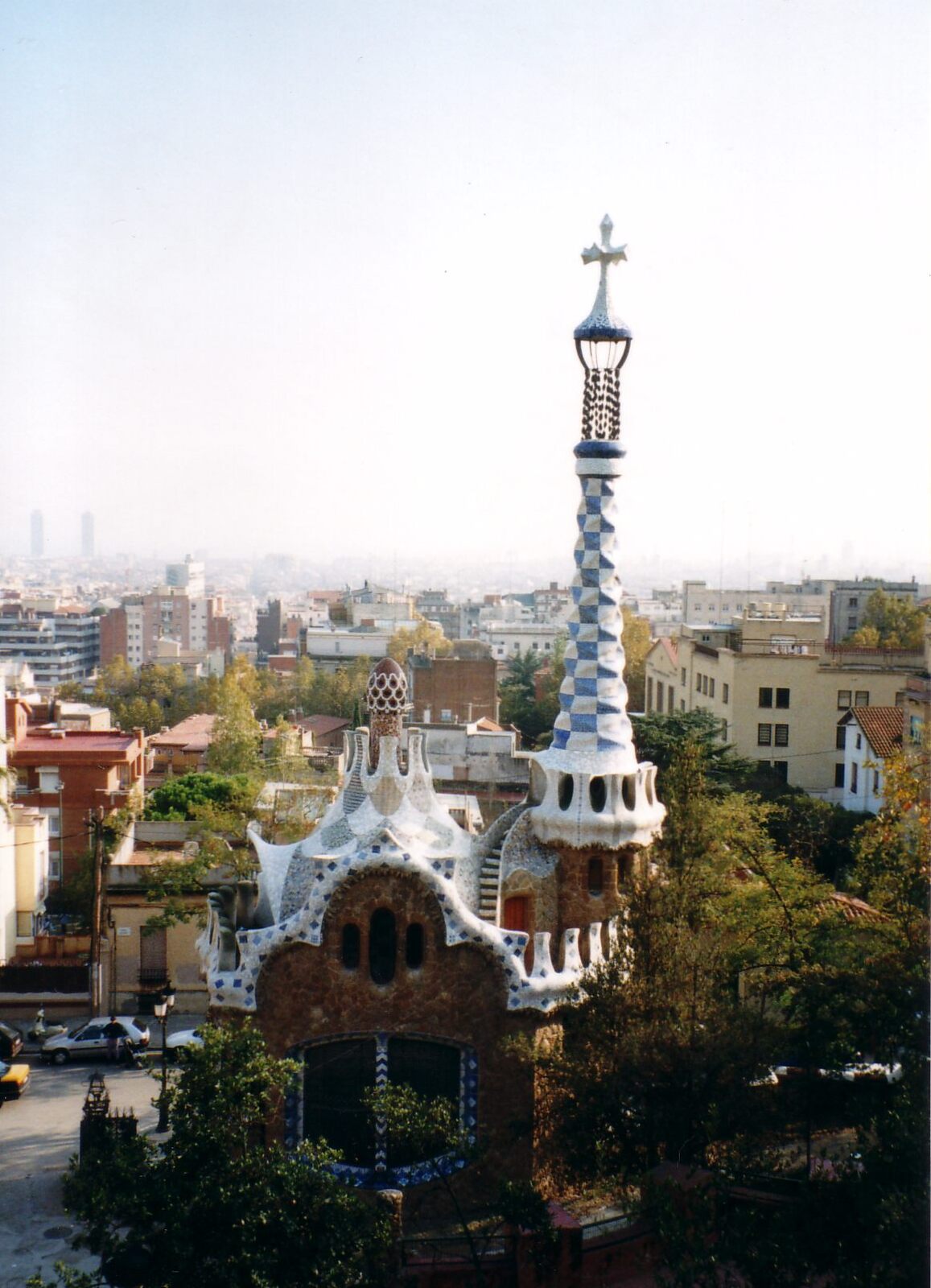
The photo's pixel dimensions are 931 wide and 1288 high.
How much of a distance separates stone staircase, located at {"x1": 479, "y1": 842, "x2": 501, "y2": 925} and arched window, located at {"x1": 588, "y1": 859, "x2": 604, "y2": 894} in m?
1.16

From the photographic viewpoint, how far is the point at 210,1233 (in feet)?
37.2

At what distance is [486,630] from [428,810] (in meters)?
116

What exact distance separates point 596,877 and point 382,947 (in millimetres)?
3098

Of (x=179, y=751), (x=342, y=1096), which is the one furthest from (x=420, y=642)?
(x=342, y=1096)

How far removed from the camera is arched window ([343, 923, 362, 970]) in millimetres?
14836

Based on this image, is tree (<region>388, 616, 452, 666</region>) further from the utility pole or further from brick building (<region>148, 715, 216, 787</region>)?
the utility pole

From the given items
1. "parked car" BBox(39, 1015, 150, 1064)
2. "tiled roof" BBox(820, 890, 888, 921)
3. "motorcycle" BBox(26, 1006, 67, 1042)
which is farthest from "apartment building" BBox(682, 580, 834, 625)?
"parked car" BBox(39, 1015, 150, 1064)

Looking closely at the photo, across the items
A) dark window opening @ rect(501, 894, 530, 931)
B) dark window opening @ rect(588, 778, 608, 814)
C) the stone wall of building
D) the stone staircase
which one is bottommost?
the stone wall of building

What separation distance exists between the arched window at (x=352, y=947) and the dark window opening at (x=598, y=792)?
136 inches

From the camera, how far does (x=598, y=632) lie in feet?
55.5

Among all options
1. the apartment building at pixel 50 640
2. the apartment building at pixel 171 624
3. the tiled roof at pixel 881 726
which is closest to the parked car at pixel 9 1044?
the tiled roof at pixel 881 726

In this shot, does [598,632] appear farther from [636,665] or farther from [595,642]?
[636,665]

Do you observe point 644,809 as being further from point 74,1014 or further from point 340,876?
point 74,1014

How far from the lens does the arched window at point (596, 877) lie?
16.6 meters
